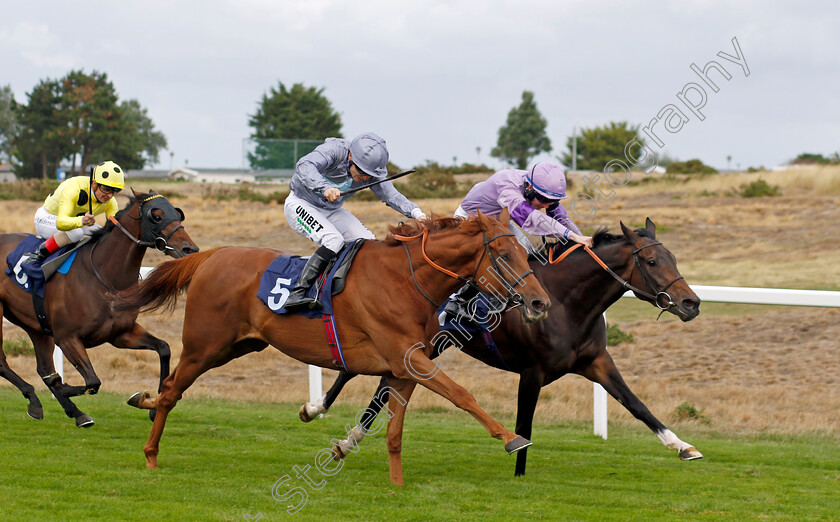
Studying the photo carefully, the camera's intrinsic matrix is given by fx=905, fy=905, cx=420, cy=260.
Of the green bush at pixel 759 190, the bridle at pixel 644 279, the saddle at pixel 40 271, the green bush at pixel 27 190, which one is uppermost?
the green bush at pixel 759 190

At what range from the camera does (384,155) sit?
5.54m

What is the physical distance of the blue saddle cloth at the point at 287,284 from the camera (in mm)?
5180

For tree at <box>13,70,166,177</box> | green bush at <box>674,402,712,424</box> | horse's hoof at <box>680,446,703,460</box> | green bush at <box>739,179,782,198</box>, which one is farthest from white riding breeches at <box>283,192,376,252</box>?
tree at <box>13,70,166,177</box>

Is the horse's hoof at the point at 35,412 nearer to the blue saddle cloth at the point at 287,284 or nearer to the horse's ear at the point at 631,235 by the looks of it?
the blue saddle cloth at the point at 287,284

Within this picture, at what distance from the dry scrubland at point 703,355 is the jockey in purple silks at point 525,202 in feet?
9.25

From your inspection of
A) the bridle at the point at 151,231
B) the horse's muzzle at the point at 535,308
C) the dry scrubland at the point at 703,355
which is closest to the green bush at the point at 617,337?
the dry scrubland at the point at 703,355

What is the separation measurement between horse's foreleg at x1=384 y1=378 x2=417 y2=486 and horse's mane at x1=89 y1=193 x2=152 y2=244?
276 cm

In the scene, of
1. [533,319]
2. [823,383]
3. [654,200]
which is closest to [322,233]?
[533,319]

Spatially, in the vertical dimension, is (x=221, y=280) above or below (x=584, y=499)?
above

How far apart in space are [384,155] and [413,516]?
2191 millimetres

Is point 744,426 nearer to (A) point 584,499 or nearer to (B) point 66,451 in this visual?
(A) point 584,499

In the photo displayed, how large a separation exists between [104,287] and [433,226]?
9.69 feet

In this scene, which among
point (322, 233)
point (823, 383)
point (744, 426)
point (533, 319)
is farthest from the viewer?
point (823, 383)

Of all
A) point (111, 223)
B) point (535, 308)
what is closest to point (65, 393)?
point (111, 223)
